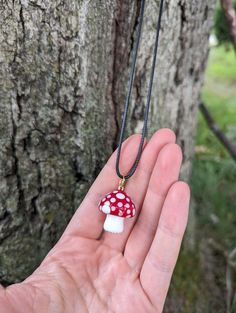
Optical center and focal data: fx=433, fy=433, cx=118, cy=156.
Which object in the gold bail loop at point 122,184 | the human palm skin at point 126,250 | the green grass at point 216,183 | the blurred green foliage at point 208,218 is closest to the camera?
the human palm skin at point 126,250

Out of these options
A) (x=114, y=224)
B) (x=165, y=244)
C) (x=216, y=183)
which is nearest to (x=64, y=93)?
(x=114, y=224)

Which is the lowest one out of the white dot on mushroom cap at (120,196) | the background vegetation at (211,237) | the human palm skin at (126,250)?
the background vegetation at (211,237)

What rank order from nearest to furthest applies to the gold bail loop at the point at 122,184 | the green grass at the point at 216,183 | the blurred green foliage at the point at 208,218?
the gold bail loop at the point at 122,184 → the blurred green foliage at the point at 208,218 → the green grass at the point at 216,183

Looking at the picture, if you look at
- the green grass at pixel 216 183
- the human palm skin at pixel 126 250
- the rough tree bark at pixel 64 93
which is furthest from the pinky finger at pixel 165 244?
the green grass at pixel 216 183

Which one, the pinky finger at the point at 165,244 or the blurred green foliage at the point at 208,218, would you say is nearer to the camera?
the pinky finger at the point at 165,244

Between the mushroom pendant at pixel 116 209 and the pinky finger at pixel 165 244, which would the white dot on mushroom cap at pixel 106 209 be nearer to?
the mushroom pendant at pixel 116 209

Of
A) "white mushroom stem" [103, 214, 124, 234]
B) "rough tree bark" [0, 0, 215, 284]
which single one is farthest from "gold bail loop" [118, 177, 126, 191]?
"rough tree bark" [0, 0, 215, 284]

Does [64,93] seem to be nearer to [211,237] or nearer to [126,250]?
[126,250]
